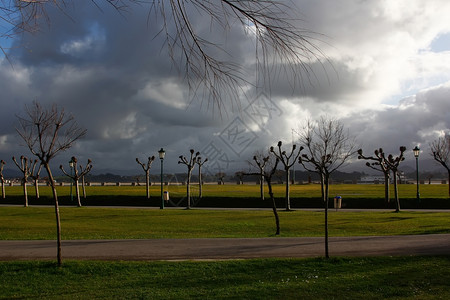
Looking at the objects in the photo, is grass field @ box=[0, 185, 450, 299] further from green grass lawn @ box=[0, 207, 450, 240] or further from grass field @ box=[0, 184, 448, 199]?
grass field @ box=[0, 184, 448, 199]

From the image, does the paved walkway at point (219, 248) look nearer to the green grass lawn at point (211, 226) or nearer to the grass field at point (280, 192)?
the green grass lawn at point (211, 226)

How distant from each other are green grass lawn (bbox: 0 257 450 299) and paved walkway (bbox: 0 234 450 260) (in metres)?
1.33

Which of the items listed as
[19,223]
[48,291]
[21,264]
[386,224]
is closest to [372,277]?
[48,291]

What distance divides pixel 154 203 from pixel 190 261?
33017 millimetres

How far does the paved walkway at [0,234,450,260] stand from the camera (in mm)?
12289

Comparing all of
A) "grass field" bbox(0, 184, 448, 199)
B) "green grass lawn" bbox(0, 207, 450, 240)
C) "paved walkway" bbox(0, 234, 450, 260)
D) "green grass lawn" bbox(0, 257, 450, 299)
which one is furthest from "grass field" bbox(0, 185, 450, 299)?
"grass field" bbox(0, 184, 448, 199)

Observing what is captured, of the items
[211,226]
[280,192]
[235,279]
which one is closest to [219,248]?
[235,279]

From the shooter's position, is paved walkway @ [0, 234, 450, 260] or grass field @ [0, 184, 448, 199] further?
grass field @ [0, 184, 448, 199]

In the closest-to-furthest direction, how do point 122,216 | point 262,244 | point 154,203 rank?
point 262,244 < point 122,216 < point 154,203

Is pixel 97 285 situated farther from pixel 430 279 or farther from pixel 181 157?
pixel 181 157

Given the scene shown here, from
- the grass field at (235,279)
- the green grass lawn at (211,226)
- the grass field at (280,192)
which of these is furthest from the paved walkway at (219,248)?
the grass field at (280,192)

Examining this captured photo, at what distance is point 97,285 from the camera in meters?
8.81

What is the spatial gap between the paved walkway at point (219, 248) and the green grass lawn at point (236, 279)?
1325 millimetres

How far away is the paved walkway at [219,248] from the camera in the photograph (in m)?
12.3
